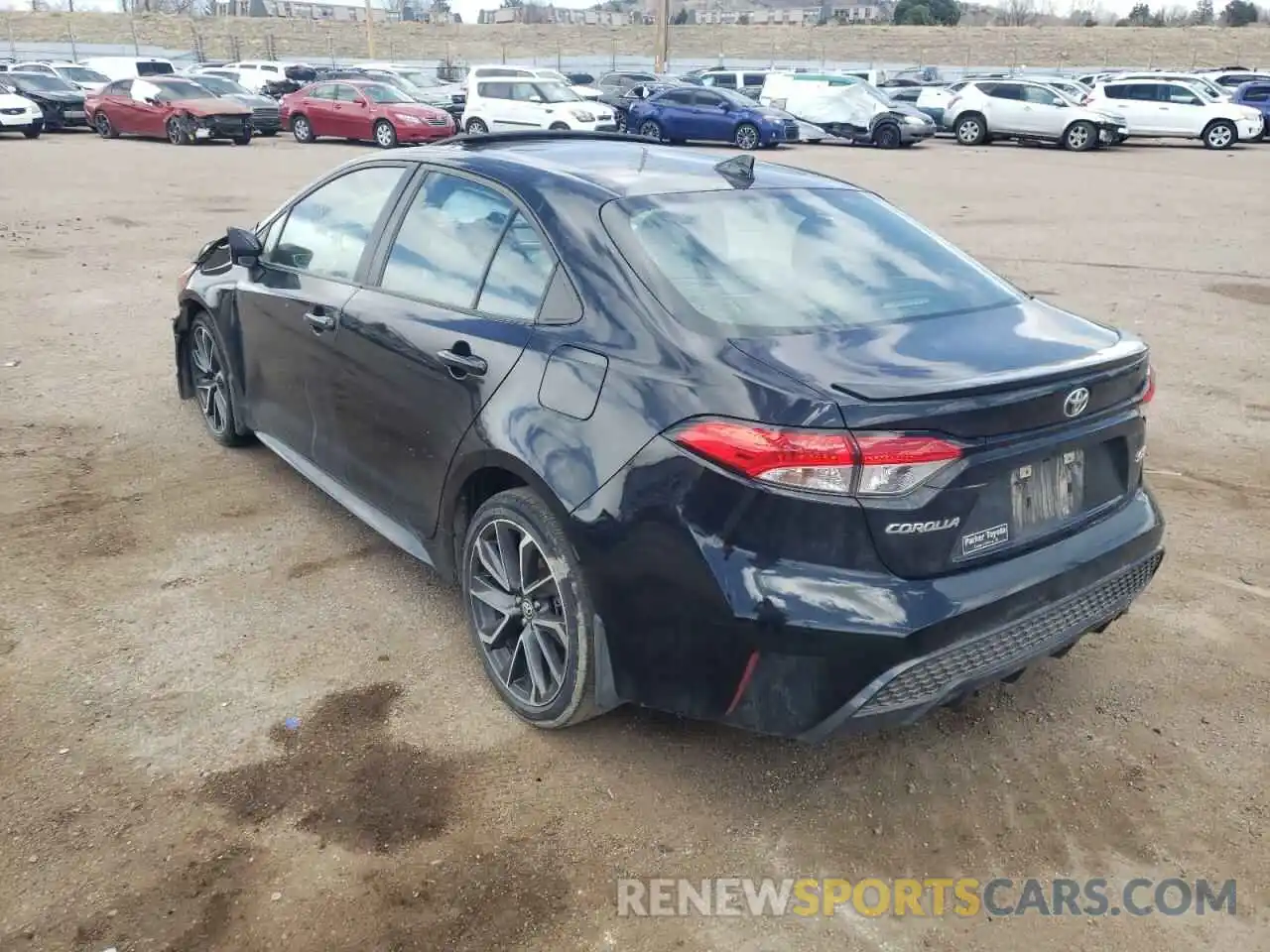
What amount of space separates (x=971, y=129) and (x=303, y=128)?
57.2 feet

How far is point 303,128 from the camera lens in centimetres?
2652

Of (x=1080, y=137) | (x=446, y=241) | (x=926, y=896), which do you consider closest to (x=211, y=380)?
(x=446, y=241)

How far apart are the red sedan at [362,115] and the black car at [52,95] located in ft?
19.0

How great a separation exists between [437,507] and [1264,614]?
313 centimetres

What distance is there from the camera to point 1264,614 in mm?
3982

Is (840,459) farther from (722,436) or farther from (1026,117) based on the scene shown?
(1026,117)

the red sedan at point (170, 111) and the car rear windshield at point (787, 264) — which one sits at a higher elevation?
the red sedan at point (170, 111)

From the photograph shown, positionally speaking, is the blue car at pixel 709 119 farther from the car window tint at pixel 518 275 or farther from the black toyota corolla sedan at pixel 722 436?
the car window tint at pixel 518 275

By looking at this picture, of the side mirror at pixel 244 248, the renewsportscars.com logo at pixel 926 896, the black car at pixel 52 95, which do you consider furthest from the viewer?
the black car at pixel 52 95

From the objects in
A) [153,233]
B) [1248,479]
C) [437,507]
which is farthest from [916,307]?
[153,233]

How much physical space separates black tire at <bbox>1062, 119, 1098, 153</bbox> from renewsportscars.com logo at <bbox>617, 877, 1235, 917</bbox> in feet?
86.2

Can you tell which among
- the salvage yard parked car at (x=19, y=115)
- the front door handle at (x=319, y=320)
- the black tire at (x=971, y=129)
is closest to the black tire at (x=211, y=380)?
the front door handle at (x=319, y=320)

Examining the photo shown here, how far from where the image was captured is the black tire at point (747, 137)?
25.8 meters

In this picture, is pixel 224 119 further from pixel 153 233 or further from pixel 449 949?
pixel 449 949
